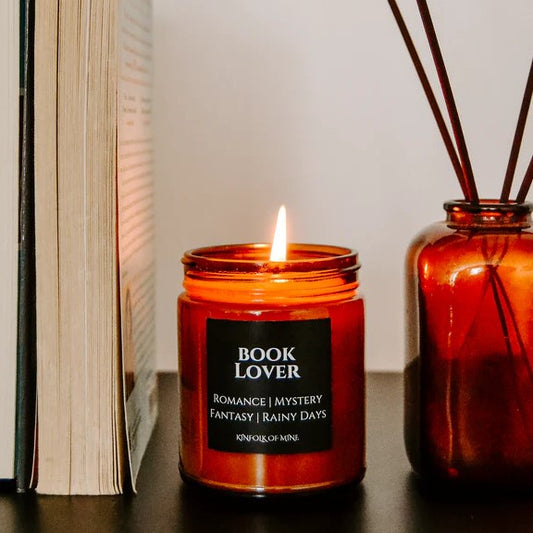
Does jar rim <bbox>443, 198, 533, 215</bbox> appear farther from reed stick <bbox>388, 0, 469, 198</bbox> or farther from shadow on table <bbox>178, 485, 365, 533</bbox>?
shadow on table <bbox>178, 485, 365, 533</bbox>

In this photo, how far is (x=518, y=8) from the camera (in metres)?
0.86

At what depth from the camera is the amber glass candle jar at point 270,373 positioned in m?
0.57

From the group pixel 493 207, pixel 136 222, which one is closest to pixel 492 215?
pixel 493 207

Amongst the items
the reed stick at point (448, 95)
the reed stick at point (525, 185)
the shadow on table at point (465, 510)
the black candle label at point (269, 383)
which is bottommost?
the shadow on table at point (465, 510)

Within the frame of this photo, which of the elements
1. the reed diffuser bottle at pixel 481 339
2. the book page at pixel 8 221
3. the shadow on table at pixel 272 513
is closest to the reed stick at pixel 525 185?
the reed diffuser bottle at pixel 481 339

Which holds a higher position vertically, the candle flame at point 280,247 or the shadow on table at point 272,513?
the candle flame at point 280,247

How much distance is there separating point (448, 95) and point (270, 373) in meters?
0.21

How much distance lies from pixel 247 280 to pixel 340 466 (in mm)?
133

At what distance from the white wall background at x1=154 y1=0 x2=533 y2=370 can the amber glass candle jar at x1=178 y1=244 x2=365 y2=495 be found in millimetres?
299

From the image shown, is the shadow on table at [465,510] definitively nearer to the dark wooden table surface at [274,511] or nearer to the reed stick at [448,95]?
the dark wooden table surface at [274,511]

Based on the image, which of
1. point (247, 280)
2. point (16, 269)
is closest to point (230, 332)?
point (247, 280)

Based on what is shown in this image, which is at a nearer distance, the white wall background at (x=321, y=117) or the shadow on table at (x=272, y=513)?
the shadow on table at (x=272, y=513)

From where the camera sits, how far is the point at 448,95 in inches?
23.2

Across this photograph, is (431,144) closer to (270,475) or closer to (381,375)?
(381,375)
